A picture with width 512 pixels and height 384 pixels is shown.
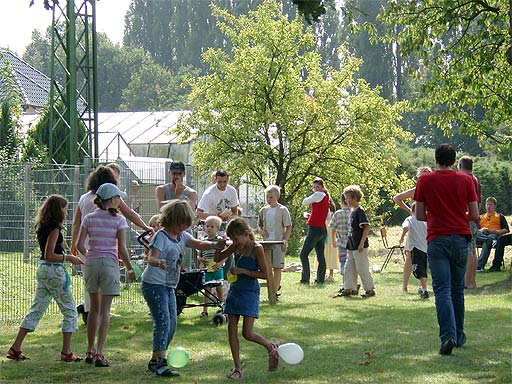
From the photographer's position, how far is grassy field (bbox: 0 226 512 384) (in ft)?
28.4

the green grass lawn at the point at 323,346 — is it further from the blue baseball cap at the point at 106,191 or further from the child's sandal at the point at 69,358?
the blue baseball cap at the point at 106,191

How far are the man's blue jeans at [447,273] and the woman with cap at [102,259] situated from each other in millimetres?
2905

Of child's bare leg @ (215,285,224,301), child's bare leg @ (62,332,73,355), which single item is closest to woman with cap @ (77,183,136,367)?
child's bare leg @ (62,332,73,355)

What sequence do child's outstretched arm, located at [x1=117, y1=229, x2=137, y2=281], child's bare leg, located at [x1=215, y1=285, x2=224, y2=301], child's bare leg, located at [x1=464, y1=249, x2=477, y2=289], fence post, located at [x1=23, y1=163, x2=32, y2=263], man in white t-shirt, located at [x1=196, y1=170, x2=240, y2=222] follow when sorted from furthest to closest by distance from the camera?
child's bare leg, located at [x1=464, y1=249, x2=477, y2=289], man in white t-shirt, located at [x1=196, y1=170, x2=240, y2=222], fence post, located at [x1=23, y1=163, x2=32, y2=263], child's bare leg, located at [x1=215, y1=285, x2=224, y2=301], child's outstretched arm, located at [x1=117, y1=229, x2=137, y2=281]

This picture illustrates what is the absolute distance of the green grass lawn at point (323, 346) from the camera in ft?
28.4

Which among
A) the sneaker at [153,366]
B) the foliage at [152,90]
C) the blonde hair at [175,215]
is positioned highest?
the foliage at [152,90]

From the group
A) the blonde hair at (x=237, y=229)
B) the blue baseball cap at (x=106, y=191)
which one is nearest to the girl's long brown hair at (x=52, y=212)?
the blue baseball cap at (x=106, y=191)

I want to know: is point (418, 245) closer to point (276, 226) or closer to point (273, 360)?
point (276, 226)

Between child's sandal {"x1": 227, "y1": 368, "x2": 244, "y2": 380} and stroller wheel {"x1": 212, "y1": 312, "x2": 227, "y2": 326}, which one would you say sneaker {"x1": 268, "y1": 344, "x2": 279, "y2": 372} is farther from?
→ stroller wheel {"x1": 212, "y1": 312, "x2": 227, "y2": 326}

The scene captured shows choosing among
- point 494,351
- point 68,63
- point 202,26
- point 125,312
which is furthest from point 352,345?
point 202,26

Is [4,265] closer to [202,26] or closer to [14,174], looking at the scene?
[14,174]

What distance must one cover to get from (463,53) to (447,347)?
1021 cm

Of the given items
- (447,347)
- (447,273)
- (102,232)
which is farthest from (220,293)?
(447,347)

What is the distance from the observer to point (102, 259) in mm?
9461
